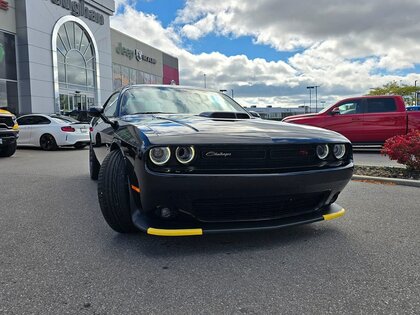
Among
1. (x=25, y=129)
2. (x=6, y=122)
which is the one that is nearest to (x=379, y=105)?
(x=6, y=122)

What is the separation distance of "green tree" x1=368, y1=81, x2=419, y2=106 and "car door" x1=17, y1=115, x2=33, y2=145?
154 ft

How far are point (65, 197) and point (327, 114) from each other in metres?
8.46

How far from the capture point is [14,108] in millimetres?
22141

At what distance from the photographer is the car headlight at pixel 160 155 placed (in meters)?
2.64

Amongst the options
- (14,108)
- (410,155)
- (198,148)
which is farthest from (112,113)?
(14,108)

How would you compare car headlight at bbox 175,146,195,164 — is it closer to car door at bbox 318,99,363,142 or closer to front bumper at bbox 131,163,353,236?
front bumper at bbox 131,163,353,236

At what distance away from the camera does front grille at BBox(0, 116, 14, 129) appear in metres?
10.1

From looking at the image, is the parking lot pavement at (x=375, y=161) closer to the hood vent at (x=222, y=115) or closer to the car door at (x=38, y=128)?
the hood vent at (x=222, y=115)

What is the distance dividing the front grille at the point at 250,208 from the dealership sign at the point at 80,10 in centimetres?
2548

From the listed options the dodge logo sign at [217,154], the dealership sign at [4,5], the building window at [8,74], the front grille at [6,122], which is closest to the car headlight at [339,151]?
the dodge logo sign at [217,154]

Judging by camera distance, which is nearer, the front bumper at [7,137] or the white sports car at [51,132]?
the front bumper at [7,137]

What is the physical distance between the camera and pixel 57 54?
24.7 metres

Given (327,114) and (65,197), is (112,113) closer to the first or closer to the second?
(65,197)

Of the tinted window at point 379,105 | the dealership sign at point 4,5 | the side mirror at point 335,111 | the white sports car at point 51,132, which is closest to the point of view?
the tinted window at point 379,105
